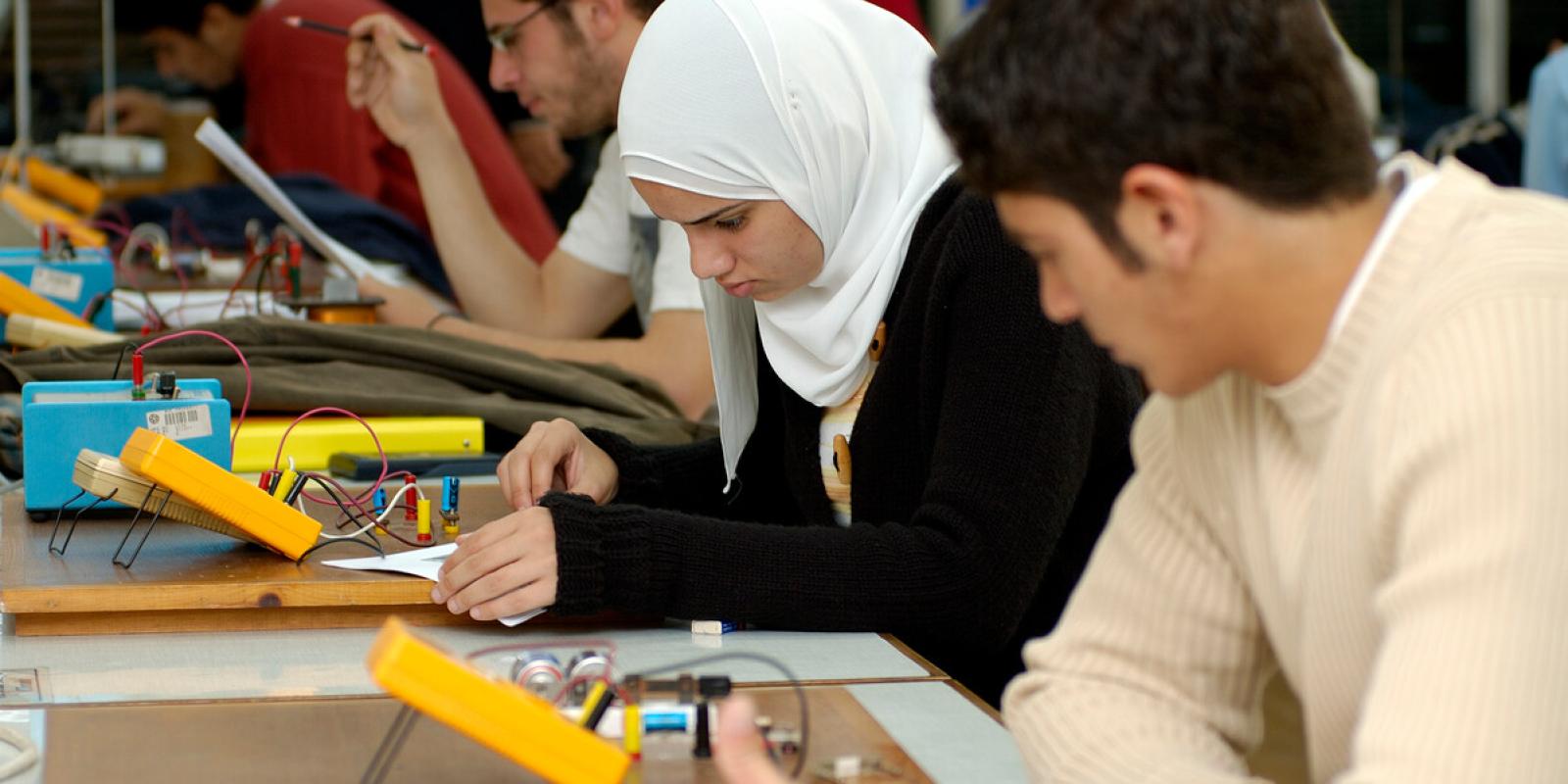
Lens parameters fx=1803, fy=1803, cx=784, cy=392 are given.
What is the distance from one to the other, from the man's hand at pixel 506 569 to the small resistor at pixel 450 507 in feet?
0.84

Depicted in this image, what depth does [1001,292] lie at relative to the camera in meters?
1.39

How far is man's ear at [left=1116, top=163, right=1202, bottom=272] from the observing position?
0.74 meters

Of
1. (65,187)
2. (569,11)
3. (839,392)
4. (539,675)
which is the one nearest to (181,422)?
(839,392)

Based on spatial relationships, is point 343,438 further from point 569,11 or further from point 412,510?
point 569,11

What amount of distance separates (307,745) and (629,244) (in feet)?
6.36

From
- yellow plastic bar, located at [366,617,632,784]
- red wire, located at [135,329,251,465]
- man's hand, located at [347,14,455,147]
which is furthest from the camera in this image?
man's hand, located at [347,14,455,147]

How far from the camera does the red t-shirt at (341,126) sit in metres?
3.66

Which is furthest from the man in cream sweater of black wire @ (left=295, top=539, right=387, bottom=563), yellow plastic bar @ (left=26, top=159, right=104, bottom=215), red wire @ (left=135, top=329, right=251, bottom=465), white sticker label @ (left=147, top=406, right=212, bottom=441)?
yellow plastic bar @ (left=26, top=159, right=104, bottom=215)

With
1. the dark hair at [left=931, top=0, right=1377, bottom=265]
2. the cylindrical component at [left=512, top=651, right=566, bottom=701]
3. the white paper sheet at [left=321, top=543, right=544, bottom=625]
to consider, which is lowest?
the white paper sheet at [left=321, top=543, right=544, bottom=625]

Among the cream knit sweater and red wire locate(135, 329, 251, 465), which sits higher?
the cream knit sweater

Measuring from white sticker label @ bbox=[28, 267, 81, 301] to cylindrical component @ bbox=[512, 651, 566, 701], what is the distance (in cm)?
184

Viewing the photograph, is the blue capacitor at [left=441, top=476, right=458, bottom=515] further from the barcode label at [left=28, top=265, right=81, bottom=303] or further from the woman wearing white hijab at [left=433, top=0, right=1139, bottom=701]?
the barcode label at [left=28, top=265, right=81, bottom=303]

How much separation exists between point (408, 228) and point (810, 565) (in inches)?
93.6

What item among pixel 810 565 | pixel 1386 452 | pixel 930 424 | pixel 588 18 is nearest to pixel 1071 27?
pixel 1386 452
